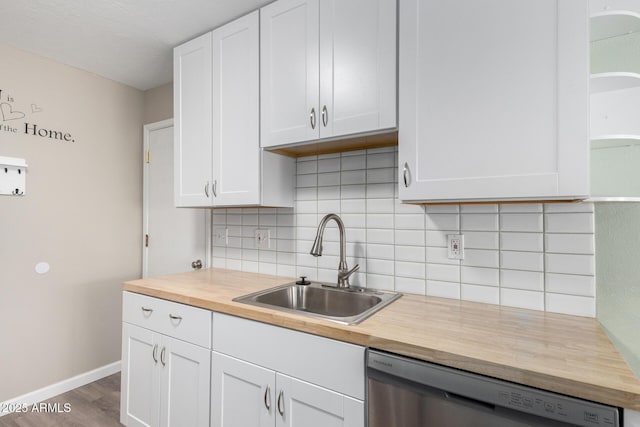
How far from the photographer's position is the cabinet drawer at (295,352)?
3.47ft

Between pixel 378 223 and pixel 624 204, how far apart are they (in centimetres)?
95

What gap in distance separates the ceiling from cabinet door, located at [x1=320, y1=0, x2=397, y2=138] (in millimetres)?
522

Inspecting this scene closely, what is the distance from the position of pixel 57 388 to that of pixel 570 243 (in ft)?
10.7

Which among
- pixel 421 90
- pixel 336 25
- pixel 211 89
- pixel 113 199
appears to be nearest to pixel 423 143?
pixel 421 90

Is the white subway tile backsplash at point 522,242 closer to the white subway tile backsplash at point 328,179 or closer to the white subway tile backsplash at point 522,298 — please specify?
the white subway tile backsplash at point 522,298

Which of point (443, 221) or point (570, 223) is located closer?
point (570, 223)

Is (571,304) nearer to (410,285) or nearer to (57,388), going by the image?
(410,285)

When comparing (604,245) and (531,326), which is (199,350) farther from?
(604,245)

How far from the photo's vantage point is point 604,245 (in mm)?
1190

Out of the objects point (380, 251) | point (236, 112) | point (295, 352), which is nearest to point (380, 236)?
point (380, 251)

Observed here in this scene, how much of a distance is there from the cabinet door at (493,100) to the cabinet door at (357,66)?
0.07 metres

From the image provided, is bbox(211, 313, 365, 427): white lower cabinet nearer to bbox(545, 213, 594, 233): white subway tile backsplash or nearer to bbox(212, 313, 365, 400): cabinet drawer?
bbox(212, 313, 365, 400): cabinet drawer

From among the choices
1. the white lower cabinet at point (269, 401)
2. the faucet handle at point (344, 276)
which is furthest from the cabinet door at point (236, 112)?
the white lower cabinet at point (269, 401)

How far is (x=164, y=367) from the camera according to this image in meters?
1.64
